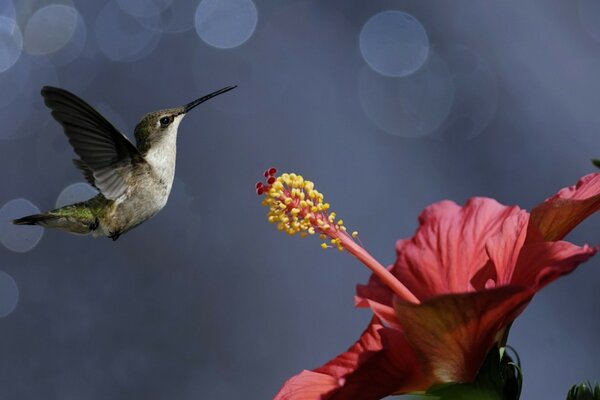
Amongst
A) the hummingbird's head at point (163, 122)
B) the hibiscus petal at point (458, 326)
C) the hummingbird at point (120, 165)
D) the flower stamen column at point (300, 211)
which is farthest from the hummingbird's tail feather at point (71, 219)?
the hibiscus petal at point (458, 326)

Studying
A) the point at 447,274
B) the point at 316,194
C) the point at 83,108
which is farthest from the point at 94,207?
the point at 447,274

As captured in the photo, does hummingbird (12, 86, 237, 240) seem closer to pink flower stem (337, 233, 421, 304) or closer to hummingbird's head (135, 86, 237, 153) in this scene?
hummingbird's head (135, 86, 237, 153)

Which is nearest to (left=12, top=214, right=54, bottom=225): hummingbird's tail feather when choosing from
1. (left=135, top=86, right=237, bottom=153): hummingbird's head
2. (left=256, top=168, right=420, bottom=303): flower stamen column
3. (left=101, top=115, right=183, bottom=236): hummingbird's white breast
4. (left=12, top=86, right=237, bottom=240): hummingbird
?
(left=12, top=86, right=237, bottom=240): hummingbird

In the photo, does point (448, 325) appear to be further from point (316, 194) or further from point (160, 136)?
point (160, 136)

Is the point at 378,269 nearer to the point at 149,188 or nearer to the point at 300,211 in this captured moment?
the point at 300,211

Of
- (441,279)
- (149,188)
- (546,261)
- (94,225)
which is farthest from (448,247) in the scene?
(94,225)

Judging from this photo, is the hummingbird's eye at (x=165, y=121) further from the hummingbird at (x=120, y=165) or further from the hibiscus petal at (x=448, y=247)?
the hibiscus petal at (x=448, y=247)
